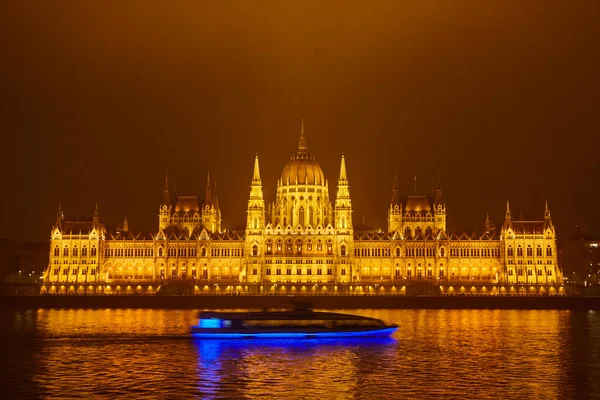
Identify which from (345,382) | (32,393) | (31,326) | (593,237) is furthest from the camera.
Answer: (593,237)

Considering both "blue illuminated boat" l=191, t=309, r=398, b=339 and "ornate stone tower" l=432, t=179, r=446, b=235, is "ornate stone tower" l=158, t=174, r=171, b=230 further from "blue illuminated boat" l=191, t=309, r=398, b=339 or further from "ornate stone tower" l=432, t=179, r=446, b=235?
"blue illuminated boat" l=191, t=309, r=398, b=339

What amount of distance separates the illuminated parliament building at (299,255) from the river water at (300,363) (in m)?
53.5

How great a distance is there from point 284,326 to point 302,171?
81.8m

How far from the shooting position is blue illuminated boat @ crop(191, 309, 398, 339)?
73.2 meters

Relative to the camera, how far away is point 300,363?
60375 mm

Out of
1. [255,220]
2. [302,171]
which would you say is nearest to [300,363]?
[255,220]

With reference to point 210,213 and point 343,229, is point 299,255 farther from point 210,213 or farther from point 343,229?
point 210,213

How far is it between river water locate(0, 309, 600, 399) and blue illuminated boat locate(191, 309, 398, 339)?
3.13 ft

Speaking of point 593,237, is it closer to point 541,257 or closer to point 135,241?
point 541,257

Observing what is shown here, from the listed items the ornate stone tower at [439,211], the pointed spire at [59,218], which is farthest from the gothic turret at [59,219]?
the ornate stone tower at [439,211]

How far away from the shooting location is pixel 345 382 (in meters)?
53.4

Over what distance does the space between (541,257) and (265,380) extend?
9816cm

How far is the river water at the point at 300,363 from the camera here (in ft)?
166

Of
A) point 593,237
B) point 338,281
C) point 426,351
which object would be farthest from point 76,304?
point 593,237
